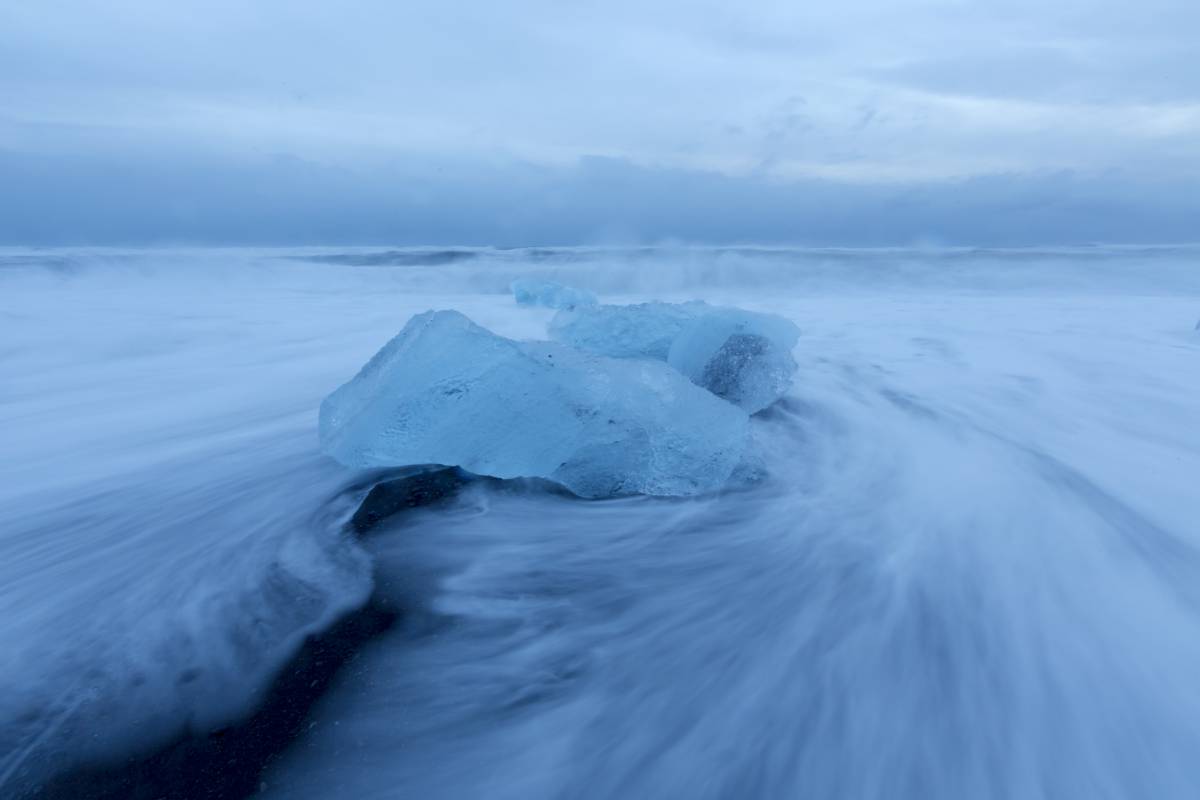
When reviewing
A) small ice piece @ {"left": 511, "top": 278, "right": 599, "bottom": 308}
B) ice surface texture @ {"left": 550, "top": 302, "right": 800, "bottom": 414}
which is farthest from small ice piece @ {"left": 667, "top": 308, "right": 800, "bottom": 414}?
small ice piece @ {"left": 511, "top": 278, "right": 599, "bottom": 308}

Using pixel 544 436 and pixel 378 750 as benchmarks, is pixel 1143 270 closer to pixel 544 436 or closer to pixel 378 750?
pixel 544 436

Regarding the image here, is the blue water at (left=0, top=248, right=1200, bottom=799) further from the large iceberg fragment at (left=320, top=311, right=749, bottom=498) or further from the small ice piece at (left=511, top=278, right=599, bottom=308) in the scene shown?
the small ice piece at (left=511, top=278, right=599, bottom=308)

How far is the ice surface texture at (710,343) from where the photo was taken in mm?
3246

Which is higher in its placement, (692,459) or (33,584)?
(692,459)

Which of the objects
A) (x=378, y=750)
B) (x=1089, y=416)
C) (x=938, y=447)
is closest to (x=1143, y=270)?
(x=1089, y=416)

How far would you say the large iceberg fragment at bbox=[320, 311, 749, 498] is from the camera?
220 centimetres

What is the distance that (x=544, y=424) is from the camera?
2.21 metres

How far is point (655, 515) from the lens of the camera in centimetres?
209

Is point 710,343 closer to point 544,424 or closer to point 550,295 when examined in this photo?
point 544,424

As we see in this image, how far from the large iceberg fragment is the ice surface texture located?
945mm

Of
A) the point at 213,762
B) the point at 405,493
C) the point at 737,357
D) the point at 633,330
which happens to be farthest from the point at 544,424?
the point at 633,330

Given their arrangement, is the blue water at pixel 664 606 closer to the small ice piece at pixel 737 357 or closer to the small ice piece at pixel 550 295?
the small ice piece at pixel 737 357

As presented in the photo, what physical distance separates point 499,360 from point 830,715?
1.47 metres

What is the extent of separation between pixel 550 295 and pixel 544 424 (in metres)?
7.01
